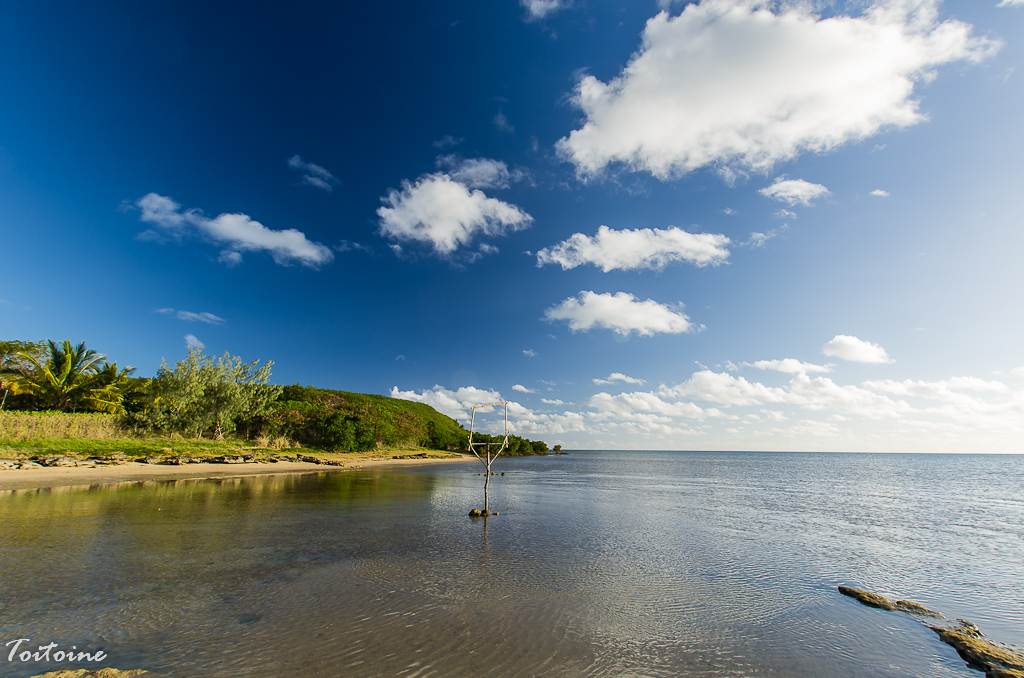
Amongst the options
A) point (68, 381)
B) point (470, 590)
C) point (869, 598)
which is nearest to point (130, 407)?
point (68, 381)

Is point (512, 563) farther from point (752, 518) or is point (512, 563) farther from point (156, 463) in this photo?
point (156, 463)

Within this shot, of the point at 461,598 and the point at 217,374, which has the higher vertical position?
the point at 217,374

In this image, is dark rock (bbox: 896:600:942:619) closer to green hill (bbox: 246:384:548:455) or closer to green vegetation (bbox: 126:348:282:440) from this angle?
green hill (bbox: 246:384:548:455)

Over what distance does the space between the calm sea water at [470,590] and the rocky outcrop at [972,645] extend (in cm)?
31

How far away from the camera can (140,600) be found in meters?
9.72

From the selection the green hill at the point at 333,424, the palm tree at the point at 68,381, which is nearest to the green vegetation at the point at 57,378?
the palm tree at the point at 68,381

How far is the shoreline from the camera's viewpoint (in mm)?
25609

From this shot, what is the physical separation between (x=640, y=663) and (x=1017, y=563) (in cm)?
2161

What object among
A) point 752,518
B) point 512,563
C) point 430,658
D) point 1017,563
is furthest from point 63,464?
point 1017,563

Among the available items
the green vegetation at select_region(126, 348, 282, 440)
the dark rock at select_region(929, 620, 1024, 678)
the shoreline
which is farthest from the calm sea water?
the green vegetation at select_region(126, 348, 282, 440)

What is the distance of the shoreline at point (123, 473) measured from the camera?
2561 centimetres

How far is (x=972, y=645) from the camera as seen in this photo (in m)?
9.27

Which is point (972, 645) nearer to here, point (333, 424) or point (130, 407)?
point (130, 407)

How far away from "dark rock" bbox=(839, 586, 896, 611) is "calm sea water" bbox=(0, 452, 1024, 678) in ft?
1.34
